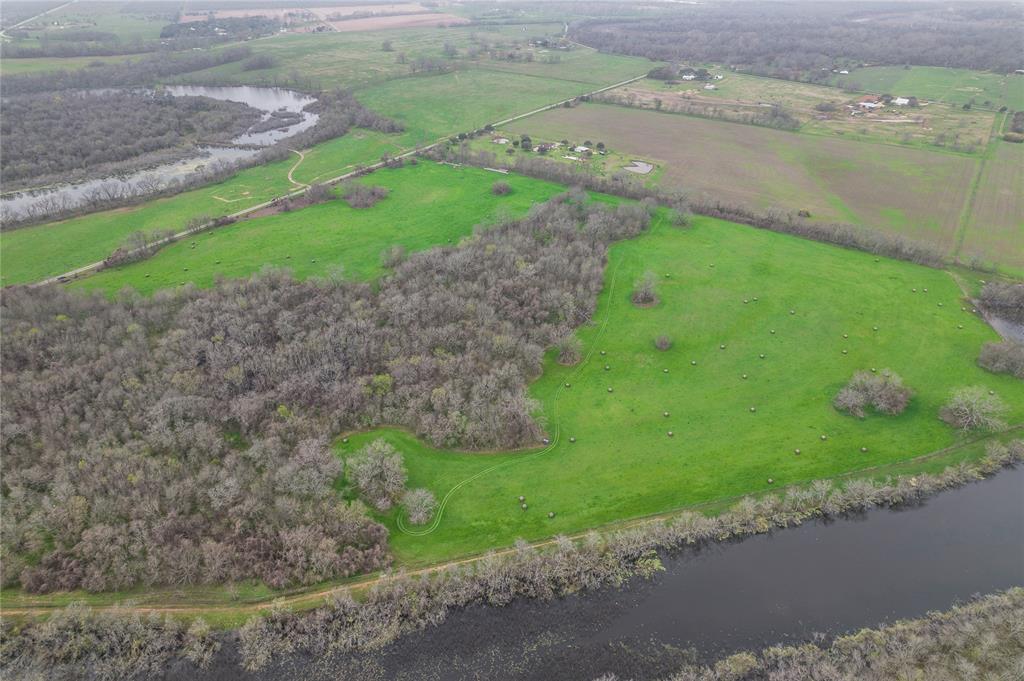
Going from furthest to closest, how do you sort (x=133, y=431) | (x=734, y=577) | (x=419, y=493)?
(x=133, y=431)
(x=419, y=493)
(x=734, y=577)

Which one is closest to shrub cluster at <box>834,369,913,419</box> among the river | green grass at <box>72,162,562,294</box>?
green grass at <box>72,162,562,294</box>

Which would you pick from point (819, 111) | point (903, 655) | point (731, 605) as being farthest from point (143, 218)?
point (819, 111)

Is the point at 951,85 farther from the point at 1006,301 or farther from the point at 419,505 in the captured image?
the point at 419,505

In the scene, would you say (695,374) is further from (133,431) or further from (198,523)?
(133,431)

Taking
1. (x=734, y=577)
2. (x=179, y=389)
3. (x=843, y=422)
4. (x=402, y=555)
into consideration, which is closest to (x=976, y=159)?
(x=843, y=422)

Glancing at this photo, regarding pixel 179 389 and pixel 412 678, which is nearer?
pixel 412 678

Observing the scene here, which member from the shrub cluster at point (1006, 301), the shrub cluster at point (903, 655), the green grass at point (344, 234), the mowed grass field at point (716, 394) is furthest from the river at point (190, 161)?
the shrub cluster at point (1006, 301)
